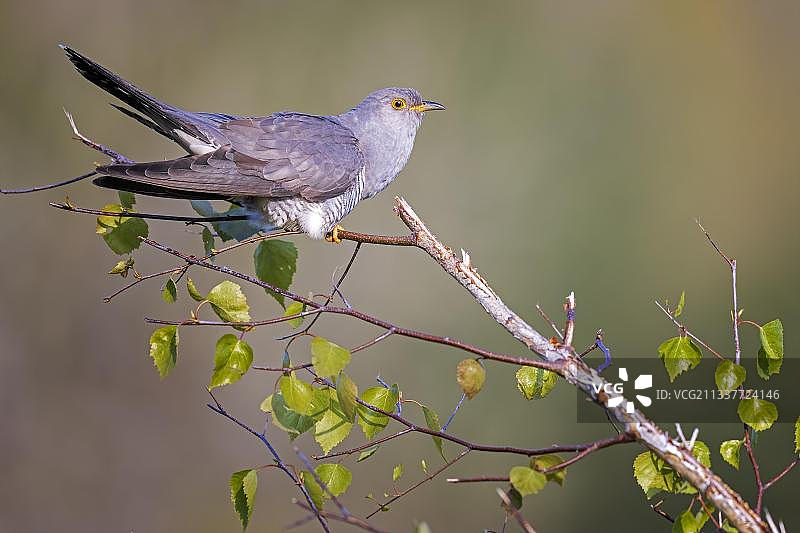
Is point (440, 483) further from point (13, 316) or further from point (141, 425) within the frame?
point (13, 316)

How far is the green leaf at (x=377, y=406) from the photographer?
3.52 ft

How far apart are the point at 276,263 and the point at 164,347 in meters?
0.34

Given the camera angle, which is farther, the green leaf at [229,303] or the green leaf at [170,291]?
the green leaf at [170,291]

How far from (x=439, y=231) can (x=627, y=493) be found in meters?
1.79

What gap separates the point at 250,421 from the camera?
13.9ft

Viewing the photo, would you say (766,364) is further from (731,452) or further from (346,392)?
(346,392)

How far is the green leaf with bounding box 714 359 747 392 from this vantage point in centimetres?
97

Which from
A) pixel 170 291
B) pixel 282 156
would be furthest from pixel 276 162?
pixel 170 291

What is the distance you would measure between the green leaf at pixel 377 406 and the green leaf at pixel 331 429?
0.9 inches

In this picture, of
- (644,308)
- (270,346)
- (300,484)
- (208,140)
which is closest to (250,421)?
(270,346)

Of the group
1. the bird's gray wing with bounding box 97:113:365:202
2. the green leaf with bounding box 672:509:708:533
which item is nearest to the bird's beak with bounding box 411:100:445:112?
the bird's gray wing with bounding box 97:113:365:202

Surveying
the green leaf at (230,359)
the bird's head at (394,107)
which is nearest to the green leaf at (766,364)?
the green leaf at (230,359)

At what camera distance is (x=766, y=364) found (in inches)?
40.3

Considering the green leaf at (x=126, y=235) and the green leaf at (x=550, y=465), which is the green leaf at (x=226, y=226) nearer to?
the green leaf at (x=126, y=235)
